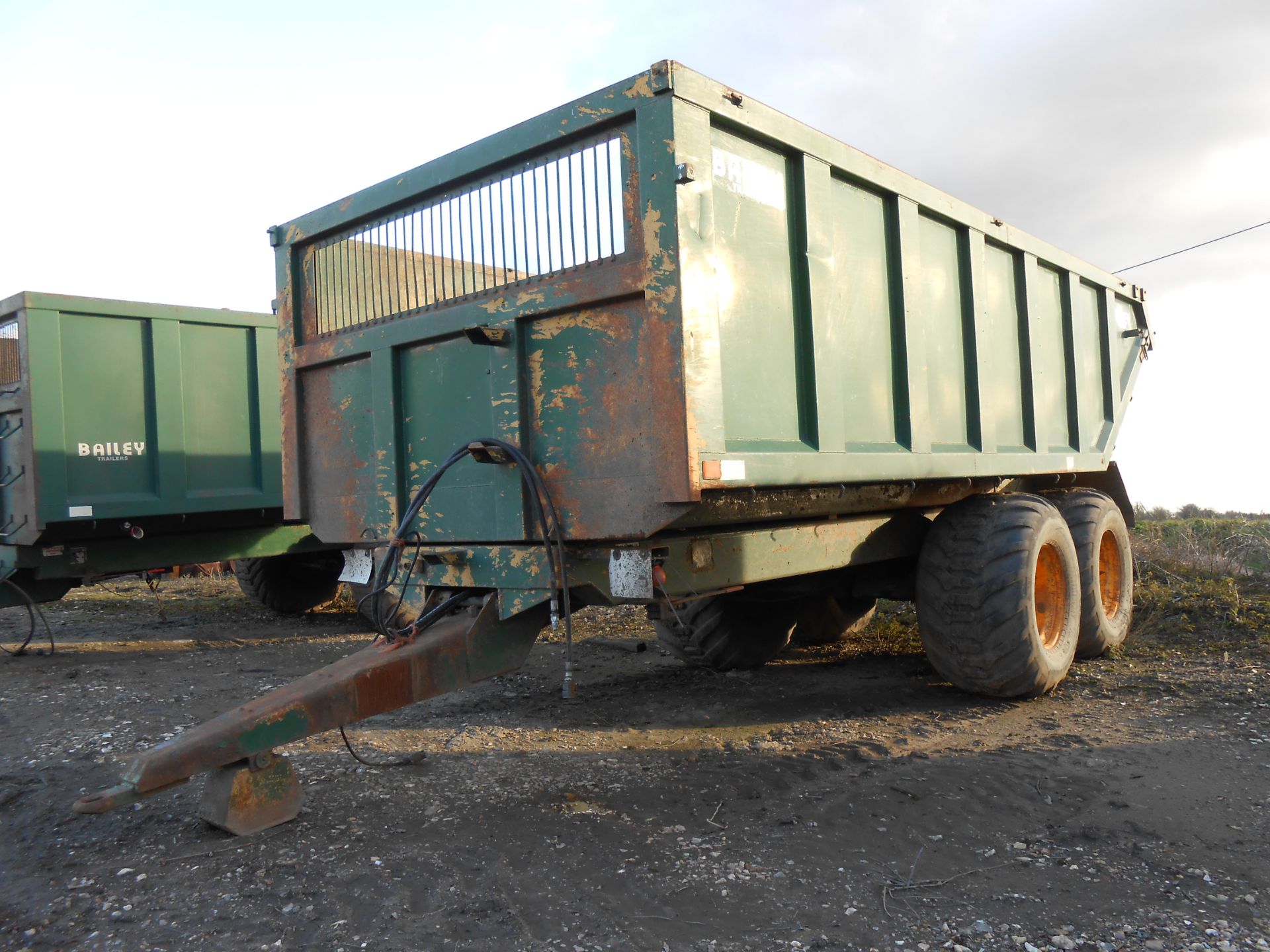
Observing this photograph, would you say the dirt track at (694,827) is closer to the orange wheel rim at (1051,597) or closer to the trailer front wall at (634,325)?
the orange wheel rim at (1051,597)

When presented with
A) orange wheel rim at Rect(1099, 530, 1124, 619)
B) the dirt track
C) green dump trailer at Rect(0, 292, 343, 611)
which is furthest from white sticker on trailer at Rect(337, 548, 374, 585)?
orange wheel rim at Rect(1099, 530, 1124, 619)

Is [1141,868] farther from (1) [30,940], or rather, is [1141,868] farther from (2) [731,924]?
(1) [30,940]

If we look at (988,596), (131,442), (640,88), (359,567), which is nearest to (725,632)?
(988,596)

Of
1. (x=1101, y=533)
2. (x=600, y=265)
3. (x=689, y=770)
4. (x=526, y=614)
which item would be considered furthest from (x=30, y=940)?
(x=1101, y=533)

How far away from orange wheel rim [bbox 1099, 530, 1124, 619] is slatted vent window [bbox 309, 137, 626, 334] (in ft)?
15.1

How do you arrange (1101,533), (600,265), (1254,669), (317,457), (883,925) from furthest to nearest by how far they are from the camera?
(1101,533) → (1254,669) → (317,457) → (600,265) → (883,925)

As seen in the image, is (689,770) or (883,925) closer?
(883,925)

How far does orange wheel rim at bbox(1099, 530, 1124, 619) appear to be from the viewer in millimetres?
6309

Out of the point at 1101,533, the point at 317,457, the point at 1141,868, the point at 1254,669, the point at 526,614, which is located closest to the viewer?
the point at 1141,868

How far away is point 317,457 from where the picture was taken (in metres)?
4.41

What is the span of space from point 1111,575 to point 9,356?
27.0 ft

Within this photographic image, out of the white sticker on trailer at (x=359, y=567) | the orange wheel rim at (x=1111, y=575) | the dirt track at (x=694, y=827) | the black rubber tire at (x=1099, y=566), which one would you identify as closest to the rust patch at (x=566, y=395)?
the white sticker on trailer at (x=359, y=567)

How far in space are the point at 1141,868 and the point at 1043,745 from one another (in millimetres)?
1282

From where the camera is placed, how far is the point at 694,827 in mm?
3232
